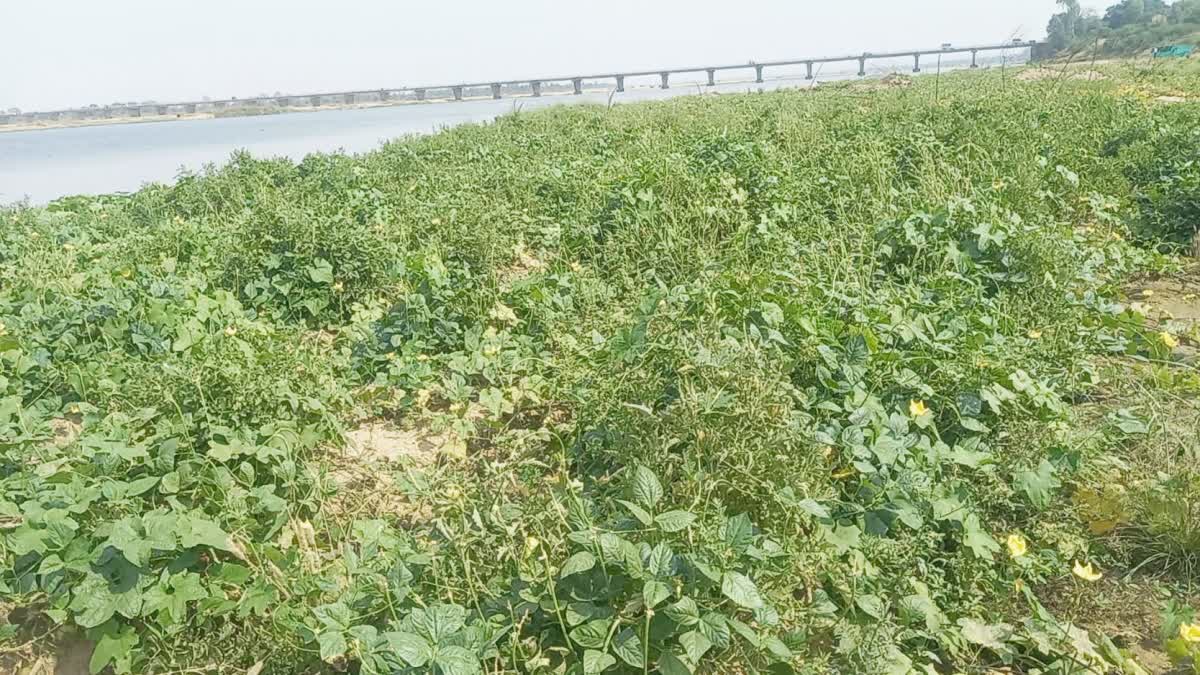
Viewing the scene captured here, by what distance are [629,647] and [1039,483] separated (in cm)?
145

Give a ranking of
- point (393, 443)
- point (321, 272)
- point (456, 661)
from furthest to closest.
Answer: point (321, 272), point (393, 443), point (456, 661)

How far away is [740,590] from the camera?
165 centimetres

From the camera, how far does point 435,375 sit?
353cm

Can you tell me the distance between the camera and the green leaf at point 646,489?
6.01 ft

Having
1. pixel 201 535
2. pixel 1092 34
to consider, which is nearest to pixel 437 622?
pixel 201 535

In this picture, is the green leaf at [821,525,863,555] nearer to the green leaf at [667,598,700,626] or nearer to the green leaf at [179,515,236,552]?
the green leaf at [667,598,700,626]

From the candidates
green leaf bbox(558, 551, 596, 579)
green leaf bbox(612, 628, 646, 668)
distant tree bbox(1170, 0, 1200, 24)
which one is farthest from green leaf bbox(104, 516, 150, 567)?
distant tree bbox(1170, 0, 1200, 24)

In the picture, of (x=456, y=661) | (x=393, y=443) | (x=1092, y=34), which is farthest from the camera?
(x=1092, y=34)

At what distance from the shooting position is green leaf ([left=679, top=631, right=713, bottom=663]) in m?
1.60

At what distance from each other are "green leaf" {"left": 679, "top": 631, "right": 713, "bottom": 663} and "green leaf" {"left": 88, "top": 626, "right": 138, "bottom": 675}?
1483mm

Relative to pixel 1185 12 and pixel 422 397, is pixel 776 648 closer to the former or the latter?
pixel 422 397

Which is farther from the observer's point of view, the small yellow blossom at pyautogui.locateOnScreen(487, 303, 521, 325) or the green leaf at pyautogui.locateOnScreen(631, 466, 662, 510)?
the small yellow blossom at pyautogui.locateOnScreen(487, 303, 521, 325)

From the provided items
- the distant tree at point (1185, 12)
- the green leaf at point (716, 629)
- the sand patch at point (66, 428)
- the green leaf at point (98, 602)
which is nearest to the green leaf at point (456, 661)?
the green leaf at point (716, 629)

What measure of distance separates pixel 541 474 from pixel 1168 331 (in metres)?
2.88
